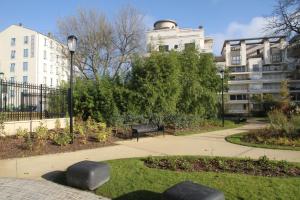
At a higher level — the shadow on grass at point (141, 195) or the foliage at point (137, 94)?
the foliage at point (137, 94)

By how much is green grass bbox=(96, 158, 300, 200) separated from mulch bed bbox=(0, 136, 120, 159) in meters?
3.96

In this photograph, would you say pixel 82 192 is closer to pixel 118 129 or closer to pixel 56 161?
pixel 56 161

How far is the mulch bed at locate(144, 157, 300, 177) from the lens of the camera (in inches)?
296

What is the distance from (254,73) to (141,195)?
80.5m

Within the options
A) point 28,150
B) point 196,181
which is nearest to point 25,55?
point 28,150

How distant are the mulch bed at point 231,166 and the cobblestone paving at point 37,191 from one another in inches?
89.0

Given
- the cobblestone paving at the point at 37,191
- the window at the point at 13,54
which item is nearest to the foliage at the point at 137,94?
the cobblestone paving at the point at 37,191

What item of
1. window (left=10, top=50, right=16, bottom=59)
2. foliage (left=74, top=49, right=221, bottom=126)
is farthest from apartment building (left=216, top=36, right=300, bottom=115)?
foliage (left=74, top=49, right=221, bottom=126)

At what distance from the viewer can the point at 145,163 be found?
866 centimetres

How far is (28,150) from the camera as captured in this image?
10.8 m

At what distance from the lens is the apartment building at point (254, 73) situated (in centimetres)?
7729

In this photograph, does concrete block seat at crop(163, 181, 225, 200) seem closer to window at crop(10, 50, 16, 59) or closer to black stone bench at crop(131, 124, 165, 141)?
black stone bench at crop(131, 124, 165, 141)

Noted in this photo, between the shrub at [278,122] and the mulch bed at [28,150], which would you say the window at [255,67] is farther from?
the mulch bed at [28,150]

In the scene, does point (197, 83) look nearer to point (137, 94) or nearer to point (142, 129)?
point (137, 94)
